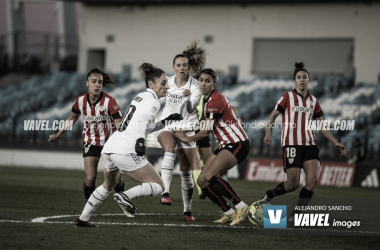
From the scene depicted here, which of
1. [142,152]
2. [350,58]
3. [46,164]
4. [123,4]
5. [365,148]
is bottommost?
[46,164]

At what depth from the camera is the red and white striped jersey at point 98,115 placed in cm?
757

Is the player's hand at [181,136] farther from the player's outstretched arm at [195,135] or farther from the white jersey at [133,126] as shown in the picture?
the white jersey at [133,126]

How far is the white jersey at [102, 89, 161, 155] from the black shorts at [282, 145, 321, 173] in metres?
2.14

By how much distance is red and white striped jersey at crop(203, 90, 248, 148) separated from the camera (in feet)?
23.0

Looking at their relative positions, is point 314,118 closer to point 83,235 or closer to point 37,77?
point 83,235

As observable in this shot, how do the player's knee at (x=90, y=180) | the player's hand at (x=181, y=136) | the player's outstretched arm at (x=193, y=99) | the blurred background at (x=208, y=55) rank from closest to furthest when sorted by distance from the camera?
the player's hand at (x=181, y=136), the player's knee at (x=90, y=180), the player's outstretched arm at (x=193, y=99), the blurred background at (x=208, y=55)

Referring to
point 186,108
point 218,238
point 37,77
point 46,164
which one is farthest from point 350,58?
point 218,238

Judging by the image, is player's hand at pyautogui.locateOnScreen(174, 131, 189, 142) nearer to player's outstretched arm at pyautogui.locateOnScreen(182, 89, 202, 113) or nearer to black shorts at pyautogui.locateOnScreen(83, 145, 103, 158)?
player's outstretched arm at pyautogui.locateOnScreen(182, 89, 202, 113)

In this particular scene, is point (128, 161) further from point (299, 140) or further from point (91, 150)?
point (299, 140)

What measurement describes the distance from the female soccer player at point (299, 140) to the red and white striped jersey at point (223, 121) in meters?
0.50

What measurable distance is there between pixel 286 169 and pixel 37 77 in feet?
75.3

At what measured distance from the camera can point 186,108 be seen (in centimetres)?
804

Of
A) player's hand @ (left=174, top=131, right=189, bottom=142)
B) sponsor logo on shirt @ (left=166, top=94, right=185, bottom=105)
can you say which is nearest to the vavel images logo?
player's hand @ (left=174, top=131, right=189, bottom=142)

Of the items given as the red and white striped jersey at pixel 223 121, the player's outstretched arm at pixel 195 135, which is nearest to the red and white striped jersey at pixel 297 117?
the red and white striped jersey at pixel 223 121
